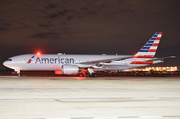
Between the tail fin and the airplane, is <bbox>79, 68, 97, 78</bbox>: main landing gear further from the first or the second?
the tail fin

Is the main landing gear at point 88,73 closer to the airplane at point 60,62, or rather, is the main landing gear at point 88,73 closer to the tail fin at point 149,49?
the airplane at point 60,62

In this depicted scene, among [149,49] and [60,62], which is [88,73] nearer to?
[60,62]

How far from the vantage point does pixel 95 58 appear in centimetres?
3356

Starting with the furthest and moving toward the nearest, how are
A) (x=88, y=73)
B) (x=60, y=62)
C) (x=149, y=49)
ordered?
(x=149, y=49), (x=88, y=73), (x=60, y=62)

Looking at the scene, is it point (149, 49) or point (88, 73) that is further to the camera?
point (149, 49)

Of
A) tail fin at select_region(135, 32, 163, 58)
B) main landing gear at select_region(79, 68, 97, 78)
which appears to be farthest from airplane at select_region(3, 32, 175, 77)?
tail fin at select_region(135, 32, 163, 58)

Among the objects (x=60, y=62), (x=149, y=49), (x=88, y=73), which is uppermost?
(x=149, y=49)

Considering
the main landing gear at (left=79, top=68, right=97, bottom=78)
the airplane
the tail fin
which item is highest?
the tail fin

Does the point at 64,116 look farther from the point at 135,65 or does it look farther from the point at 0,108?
the point at 135,65

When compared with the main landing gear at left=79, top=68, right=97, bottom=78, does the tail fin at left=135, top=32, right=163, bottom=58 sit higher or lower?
higher

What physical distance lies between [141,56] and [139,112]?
2919 cm

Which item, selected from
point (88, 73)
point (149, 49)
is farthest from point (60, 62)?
point (149, 49)

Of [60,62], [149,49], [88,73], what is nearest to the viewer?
[60,62]

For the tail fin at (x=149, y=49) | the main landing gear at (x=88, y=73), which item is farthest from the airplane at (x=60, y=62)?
the tail fin at (x=149, y=49)
